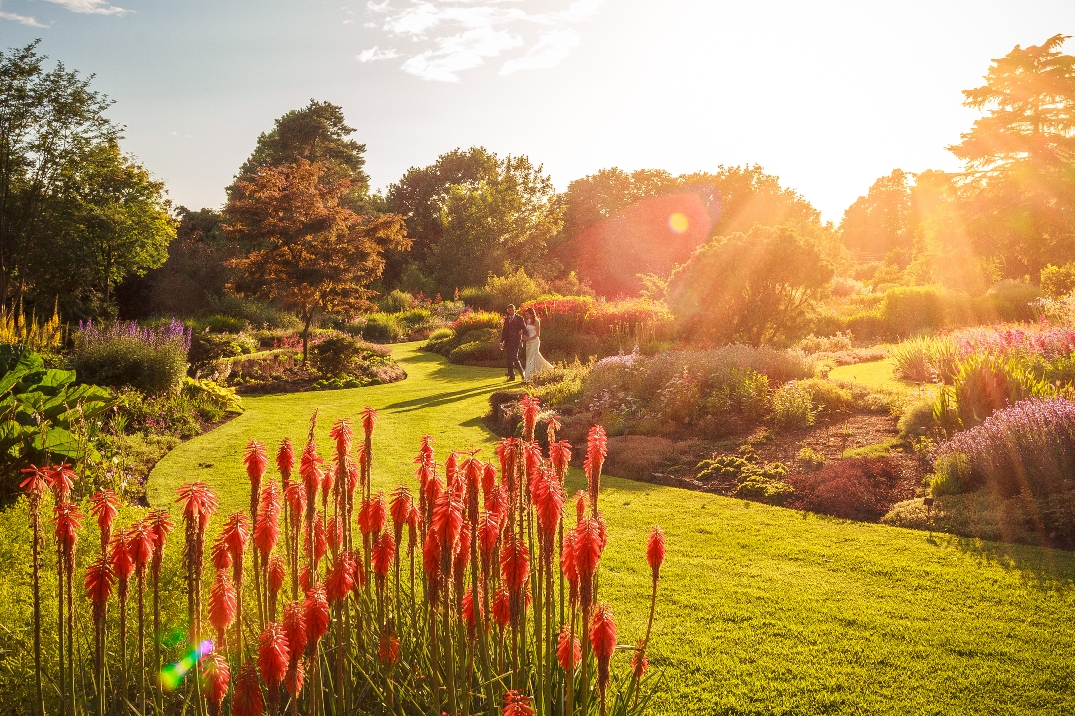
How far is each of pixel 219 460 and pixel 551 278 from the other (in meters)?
38.1

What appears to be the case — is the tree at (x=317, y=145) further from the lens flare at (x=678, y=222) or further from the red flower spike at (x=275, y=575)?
the red flower spike at (x=275, y=575)

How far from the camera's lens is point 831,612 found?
16.0 feet

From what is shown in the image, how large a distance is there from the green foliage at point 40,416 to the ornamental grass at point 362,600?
Result: 3659 mm

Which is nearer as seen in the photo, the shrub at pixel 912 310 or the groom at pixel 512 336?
the groom at pixel 512 336

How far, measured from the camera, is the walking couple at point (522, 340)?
55.9 feet

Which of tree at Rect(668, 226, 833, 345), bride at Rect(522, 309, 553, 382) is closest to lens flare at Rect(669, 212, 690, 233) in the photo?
tree at Rect(668, 226, 833, 345)

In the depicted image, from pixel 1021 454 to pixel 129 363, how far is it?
13.5m

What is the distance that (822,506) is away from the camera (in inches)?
280

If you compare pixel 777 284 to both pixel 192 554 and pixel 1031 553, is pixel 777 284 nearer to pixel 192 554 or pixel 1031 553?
pixel 1031 553

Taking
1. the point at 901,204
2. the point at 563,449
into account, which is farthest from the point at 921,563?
the point at 901,204

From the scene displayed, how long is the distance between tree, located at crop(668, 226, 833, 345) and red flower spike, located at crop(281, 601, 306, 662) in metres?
17.7

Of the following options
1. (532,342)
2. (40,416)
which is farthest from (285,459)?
(532,342)

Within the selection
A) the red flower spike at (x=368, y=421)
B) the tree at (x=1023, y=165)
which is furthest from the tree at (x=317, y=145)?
the red flower spike at (x=368, y=421)

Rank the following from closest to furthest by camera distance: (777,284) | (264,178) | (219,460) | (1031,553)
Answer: (1031,553) < (219,460) < (777,284) < (264,178)
